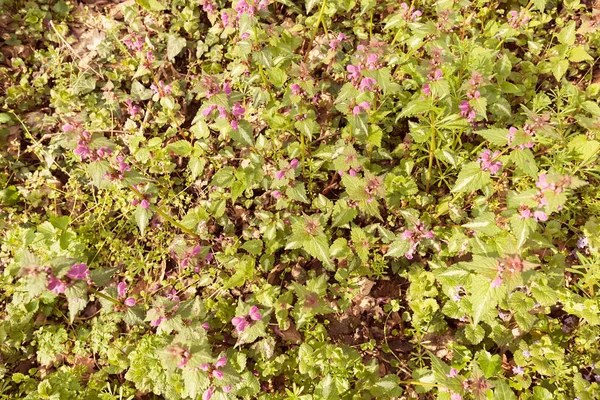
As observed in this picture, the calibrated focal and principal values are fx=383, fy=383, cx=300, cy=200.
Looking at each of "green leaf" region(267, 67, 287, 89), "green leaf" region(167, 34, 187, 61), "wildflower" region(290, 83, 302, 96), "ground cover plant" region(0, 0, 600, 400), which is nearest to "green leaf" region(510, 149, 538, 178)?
"ground cover plant" region(0, 0, 600, 400)

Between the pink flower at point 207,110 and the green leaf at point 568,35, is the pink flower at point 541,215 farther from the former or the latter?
the green leaf at point 568,35

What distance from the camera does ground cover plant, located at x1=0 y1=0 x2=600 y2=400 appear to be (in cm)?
346

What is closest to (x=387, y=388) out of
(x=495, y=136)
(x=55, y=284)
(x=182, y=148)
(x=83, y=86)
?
(x=495, y=136)

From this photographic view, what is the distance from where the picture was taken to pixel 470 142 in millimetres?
4711

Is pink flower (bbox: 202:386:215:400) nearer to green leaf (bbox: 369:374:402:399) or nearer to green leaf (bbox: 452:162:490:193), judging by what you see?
green leaf (bbox: 369:374:402:399)

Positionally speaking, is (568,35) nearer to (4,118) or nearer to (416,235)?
(416,235)

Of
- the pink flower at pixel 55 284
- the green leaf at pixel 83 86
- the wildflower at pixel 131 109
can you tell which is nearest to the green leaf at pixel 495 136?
the pink flower at pixel 55 284

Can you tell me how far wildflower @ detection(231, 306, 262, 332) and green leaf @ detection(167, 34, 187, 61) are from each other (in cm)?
375

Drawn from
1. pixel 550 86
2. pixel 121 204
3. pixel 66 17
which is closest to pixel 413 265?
pixel 550 86

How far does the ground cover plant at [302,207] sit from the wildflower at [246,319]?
28 millimetres

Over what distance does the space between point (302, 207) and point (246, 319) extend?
1.52 meters

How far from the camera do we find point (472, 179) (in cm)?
352

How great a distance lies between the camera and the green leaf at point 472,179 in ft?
11.5

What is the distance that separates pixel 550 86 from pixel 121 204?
5.69 metres
